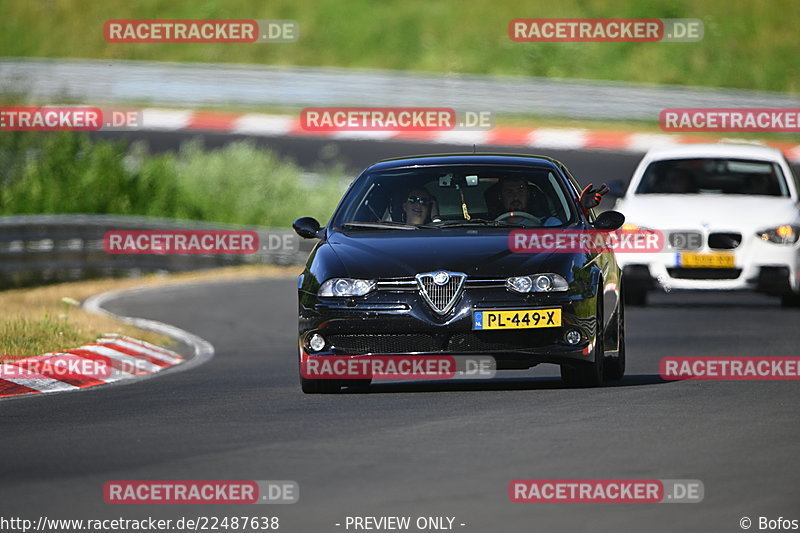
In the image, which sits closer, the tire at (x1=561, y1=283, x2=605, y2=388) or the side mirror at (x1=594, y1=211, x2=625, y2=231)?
the tire at (x1=561, y1=283, x2=605, y2=388)

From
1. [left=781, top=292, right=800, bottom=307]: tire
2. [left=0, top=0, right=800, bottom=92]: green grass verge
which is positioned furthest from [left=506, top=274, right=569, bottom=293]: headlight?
[left=0, top=0, right=800, bottom=92]: green grass verge

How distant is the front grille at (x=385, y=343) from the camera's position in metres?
11.2

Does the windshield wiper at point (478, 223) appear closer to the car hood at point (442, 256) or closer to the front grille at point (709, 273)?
the car hood at point (442, 256)

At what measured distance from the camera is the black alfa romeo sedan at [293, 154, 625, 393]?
11.2 metres

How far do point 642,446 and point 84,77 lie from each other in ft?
111

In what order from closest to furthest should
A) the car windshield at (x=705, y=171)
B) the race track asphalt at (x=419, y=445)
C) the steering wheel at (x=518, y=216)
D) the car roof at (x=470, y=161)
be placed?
1. the race track asphalt at (x=419, y=445)
2. the steering wheel at (x=518, y=216)
3. the car roof at (x=470, y=161)
4. the car windshield at (x=705, y=171)

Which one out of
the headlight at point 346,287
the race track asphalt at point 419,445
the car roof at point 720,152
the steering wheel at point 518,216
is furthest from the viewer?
the car roof at point 720,152

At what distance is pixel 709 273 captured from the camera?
19062mm

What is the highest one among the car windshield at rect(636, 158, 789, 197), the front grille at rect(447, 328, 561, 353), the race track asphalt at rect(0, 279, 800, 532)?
the car windshield at rect(636, 158, 789, 197)

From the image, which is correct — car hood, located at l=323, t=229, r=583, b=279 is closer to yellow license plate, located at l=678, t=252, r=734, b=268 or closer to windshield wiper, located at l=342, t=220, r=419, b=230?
windshield wiper, located at l=342, t=220, r=419, b=230

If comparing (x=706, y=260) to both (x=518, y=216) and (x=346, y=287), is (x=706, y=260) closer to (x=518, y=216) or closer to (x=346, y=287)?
(x=518, y=216)

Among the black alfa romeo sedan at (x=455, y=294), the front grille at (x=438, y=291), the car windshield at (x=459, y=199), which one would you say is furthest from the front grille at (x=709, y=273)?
the front grille at (x=438, y=291)

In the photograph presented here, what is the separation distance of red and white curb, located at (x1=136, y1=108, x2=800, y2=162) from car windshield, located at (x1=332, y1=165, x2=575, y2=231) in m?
24.2

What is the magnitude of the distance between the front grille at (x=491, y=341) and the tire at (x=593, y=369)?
1.63 feet
